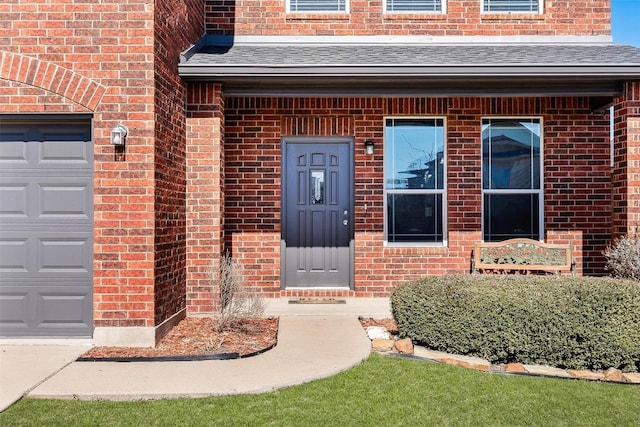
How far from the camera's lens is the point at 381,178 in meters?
7.35

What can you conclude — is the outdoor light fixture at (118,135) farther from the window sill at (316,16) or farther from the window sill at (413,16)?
the window sill at (413,16)

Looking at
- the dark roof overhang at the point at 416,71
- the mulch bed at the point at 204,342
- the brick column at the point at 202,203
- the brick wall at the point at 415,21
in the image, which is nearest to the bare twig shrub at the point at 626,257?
the dark roof overhang at the point at 416,71

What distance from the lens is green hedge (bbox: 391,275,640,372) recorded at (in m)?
4.44

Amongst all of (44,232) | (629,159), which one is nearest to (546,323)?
(629,159)

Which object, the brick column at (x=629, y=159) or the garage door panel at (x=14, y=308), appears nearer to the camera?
the garage door panel at (x=14, y=308)

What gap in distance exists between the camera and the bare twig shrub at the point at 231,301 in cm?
541

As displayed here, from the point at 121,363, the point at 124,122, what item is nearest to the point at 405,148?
the point at 124,122

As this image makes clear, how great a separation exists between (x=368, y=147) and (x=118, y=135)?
148 inches

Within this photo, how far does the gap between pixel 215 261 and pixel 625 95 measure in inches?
238

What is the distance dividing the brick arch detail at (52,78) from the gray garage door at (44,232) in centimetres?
29

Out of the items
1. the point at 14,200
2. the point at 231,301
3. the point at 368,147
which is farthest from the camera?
the point at 368,147

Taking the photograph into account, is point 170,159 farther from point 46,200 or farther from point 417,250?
point 417,250

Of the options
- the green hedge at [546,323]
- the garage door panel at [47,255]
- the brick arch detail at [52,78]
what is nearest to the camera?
the green hedge at [546,323]

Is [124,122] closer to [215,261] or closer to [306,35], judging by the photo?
[215,261]
